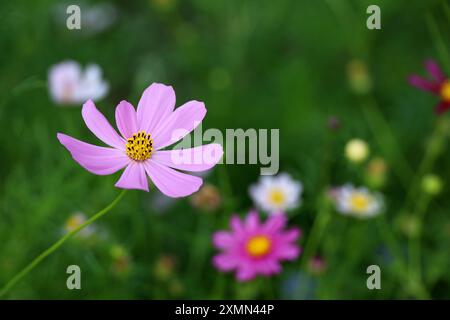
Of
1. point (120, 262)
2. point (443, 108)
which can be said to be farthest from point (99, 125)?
point (443, 108)

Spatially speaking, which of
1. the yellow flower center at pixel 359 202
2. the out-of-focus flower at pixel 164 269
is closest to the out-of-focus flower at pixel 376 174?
the yellow flower center at pixel 359 202

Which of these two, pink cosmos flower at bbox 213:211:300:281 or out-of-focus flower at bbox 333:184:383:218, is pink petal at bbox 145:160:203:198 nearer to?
pink cosmos flower at bbox 213:211:300:281

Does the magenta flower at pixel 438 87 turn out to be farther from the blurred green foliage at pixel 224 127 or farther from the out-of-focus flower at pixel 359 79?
the out-of-focus flower at pixel 359 79

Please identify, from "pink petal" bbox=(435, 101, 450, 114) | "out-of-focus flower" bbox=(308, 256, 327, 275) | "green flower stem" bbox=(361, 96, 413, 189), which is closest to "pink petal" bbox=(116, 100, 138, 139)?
"out-of-focus flower" bbox=(308, 256, 327, 275)

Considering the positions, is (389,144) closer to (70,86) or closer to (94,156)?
(70,86)

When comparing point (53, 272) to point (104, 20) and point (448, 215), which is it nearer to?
point (448, 215)

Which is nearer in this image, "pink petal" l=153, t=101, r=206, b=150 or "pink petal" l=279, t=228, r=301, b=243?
"pink petal" l=153, t=101, r=206, b=150
